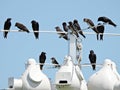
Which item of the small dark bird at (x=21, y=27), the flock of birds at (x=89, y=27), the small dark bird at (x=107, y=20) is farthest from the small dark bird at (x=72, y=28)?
the small dark bird at (x=107, y=20)

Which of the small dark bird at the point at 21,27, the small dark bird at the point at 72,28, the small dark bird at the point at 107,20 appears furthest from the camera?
the small dark bird at the point at 107,20

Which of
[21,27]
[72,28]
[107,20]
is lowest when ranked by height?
[72,28]

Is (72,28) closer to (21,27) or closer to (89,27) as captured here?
(89,27)

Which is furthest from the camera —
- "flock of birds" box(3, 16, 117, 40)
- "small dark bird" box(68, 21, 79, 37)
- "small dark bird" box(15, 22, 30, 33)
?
"small dark bird" box(15, 22, 30, 33)

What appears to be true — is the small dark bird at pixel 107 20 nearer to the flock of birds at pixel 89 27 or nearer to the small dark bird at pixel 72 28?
the flock of birds at pixel 89 27

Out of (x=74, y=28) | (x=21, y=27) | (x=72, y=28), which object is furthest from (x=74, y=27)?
(x=21, y=27)

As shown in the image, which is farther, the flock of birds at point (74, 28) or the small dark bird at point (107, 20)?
the small dark bird at point (107, 20)

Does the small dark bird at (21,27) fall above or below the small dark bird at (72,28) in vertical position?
above

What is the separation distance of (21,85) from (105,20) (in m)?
4.15

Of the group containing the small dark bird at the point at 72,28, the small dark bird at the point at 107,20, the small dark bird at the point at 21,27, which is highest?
the small dark bird at the point at 107,20

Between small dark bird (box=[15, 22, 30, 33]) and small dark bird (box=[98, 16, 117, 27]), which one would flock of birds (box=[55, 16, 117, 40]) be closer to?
small dark bird (box=[98, 16, 117, 27])

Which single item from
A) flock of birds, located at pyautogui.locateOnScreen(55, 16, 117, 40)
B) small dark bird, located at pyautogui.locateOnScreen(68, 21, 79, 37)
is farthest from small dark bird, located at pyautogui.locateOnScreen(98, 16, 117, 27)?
small dark bird, located at pyautogui.locateOnScreen(68, 21, 79, 37)

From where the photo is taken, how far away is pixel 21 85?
64.1 feet

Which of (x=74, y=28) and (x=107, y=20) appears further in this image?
(x=107, y=20)
